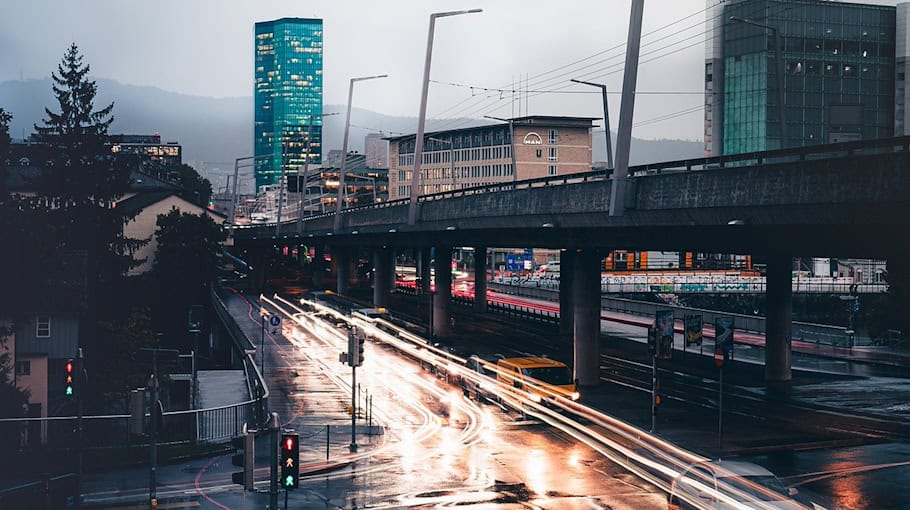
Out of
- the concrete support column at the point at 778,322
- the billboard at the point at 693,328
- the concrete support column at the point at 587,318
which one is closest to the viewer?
the billboard at the point at 693,328

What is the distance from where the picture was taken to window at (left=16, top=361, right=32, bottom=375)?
47.3 m

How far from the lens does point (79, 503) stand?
25922 millimetres

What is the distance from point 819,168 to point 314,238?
92336 mm

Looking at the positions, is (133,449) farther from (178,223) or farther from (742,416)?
(178,223)

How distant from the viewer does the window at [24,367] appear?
155 ft

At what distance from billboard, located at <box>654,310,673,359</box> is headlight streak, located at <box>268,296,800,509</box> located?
352 cm

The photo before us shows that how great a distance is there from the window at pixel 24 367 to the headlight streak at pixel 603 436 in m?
18.2

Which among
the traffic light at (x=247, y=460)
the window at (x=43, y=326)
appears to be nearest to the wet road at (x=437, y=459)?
the traffic light at (x=247, y=460)

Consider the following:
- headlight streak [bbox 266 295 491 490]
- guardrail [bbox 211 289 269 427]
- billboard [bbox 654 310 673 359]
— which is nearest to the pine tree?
guardrail [bbox 211 289 269 427]

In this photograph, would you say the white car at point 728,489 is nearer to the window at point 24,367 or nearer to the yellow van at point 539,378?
the yellow van at point 539,378

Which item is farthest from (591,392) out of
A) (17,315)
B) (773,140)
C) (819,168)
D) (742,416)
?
(773,140)

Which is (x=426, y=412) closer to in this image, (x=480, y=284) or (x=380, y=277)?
(x=480, y=284)

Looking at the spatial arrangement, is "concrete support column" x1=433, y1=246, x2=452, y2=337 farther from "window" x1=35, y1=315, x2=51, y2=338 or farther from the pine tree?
"window" x1=35, y1=315, x2=51, y2=338

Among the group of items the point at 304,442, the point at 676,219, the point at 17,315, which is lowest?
the point at 304,442
